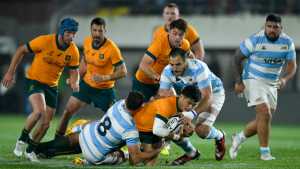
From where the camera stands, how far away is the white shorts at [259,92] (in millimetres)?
→ 13797

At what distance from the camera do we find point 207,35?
30422mm

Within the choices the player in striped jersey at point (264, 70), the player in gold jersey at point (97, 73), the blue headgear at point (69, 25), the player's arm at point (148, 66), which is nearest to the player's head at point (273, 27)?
the player in striped jersey at point (264, 70)

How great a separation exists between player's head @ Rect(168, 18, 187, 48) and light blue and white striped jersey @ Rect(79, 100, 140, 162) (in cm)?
157

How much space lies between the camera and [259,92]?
13836 mm

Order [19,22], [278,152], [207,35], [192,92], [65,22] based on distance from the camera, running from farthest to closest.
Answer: [19,22] → [207,35] → [278,152] → [65,22] → [192,92]

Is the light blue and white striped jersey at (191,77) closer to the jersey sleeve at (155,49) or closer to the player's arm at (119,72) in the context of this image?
the jersey sleeve at (155,49)

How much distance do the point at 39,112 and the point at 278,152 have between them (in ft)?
14.6

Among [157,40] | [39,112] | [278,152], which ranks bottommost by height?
[278,152]

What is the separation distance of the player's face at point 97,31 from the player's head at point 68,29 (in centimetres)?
50

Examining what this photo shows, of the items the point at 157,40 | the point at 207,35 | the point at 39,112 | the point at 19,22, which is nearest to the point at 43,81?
the point at 39,112

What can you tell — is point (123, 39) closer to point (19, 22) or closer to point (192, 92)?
point (19, 22)

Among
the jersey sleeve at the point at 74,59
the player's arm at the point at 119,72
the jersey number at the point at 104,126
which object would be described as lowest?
the jersey number at the point at 104,126

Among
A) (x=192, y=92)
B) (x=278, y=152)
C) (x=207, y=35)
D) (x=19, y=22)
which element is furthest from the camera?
(x=19, y=22)

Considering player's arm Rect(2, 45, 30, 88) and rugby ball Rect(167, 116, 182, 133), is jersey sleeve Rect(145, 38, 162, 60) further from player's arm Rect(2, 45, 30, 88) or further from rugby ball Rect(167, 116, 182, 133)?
rugby ball Rect(167, 116, 182, 133)
